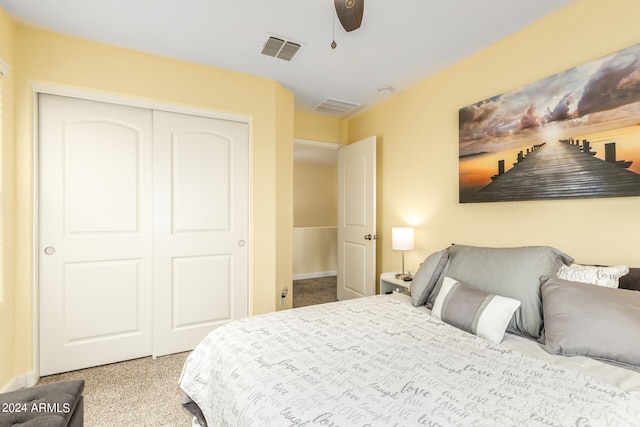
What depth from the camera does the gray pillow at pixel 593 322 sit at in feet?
3.94

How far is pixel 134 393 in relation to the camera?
201 cm

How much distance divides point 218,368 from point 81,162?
2.04 m

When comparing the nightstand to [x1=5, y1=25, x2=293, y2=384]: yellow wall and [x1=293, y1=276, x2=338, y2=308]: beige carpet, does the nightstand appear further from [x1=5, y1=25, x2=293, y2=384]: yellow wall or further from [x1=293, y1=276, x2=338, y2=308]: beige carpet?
[x1=293, y1=276, x2=338, y2=308]: beige carpet

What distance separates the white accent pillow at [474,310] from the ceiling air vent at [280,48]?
2096 millimetres

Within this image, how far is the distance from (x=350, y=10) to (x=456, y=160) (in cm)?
169

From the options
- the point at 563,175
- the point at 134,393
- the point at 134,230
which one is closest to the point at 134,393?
the point at 134,393

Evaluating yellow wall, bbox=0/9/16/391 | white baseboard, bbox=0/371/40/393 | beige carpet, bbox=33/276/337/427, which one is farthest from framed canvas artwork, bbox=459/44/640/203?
white baseboard, bbox=0/371/40/393

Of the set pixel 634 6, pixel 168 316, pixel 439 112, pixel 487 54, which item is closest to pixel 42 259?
pixel 168 316

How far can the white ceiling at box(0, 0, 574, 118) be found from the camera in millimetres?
1923

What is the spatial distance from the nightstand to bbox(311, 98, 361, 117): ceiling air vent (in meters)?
2.01

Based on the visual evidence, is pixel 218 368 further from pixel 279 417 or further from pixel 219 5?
pixel 219 5

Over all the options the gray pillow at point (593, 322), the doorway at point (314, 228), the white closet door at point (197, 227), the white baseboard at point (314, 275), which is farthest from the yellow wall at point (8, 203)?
the white baseboard at point (314, 275)

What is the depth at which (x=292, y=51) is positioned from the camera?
2.46 m

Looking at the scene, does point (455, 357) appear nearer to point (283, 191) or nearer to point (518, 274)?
point (518, 274)
